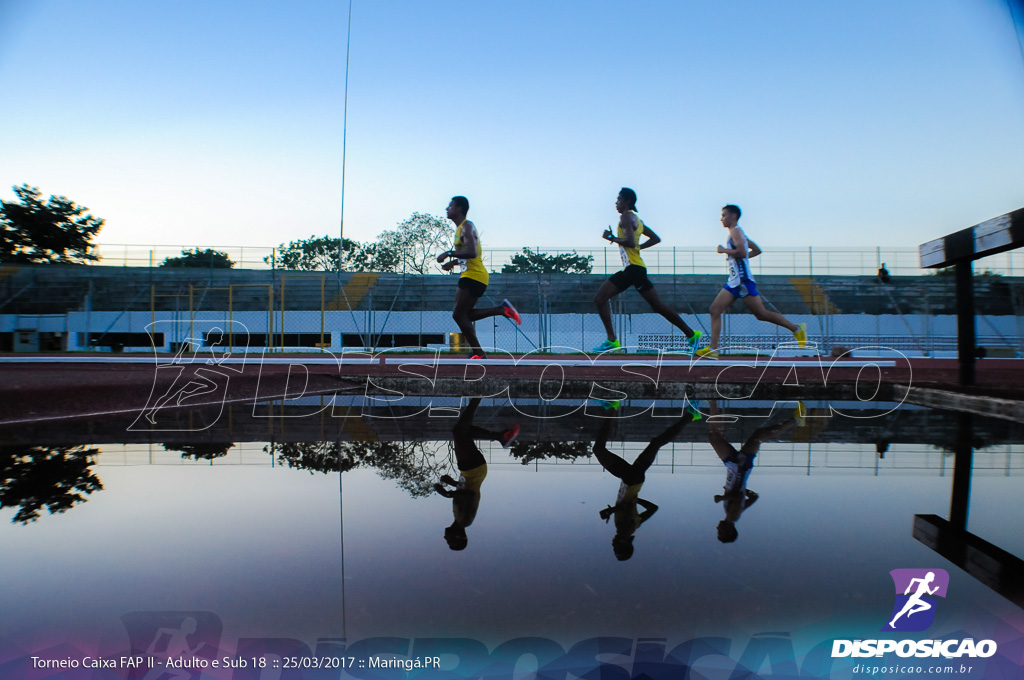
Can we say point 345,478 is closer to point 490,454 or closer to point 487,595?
point 490,454

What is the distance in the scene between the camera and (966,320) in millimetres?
4949

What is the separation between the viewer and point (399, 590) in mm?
1269

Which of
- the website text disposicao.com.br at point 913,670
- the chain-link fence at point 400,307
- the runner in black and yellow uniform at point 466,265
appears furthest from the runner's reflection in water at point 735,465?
the chain-link fence at point 400,307

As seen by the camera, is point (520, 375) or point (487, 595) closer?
point (487, 595)

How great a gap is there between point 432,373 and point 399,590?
536 cm

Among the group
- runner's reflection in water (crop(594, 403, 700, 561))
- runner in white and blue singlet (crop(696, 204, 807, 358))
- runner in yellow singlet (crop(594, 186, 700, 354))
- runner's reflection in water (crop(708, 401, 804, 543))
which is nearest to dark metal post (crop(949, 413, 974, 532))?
runner's reflection in water (crop(708, 401, 804, 543))

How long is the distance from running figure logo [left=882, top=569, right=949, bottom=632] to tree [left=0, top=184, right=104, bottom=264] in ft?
155

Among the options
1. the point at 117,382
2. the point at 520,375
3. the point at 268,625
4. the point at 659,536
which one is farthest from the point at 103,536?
the point at 520,375

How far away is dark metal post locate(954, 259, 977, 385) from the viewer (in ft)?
15.8

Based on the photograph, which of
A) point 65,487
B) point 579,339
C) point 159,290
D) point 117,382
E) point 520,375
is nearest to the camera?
point 65,487

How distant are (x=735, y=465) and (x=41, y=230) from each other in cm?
5004

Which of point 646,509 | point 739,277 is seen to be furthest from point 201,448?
point 739,277

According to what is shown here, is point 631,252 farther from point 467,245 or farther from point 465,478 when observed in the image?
point 465,478

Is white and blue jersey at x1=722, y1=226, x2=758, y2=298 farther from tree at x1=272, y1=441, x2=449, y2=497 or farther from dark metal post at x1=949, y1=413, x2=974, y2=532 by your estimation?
tree at x1=272, y1=441, x2=449, y2=497
